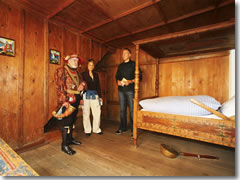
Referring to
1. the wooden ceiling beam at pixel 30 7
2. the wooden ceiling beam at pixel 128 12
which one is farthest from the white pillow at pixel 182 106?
the wooden ceiling beam at pixel 30 7

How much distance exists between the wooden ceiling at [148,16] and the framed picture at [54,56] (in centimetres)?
64

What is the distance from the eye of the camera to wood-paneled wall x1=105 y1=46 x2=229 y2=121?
8.07 ft

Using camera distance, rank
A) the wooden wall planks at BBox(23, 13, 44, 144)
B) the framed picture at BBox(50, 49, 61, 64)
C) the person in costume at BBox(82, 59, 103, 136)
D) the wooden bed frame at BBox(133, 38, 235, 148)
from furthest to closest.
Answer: the person in costume at BBox(82, 59, 103, 136) → the framed picture at BBox(50, 49, 61, 64) → the wooden wall planks at BBox(23, 13, 44, 144) → the wooden bed frame at BBox(133, 38, 235, 148)

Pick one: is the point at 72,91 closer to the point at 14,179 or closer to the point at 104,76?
the point at 14,179

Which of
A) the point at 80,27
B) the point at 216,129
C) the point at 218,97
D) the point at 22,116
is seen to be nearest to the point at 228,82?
the point at 218,97

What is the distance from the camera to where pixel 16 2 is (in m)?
1.92

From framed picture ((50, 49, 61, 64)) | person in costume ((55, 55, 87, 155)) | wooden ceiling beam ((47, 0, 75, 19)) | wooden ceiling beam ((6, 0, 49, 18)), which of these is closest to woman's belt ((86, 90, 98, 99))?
person in costume ((55, 55, 87, 155))

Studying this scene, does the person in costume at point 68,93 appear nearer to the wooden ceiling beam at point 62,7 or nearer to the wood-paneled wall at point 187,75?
the wooden ceiling beam at point 62,7

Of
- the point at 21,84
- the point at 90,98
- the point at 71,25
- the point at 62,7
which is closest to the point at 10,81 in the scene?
the point at 21,84

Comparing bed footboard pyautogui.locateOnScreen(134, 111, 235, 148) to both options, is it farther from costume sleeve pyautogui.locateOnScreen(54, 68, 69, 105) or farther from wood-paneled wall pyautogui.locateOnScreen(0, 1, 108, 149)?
wood-paneled wall pyautogui.locateOnScreen(0, 1, 108, 149)

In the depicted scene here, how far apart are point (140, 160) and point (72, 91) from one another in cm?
147

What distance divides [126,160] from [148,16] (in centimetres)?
243

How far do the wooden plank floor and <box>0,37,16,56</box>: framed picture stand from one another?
1.63 metres

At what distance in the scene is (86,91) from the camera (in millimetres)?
2611
